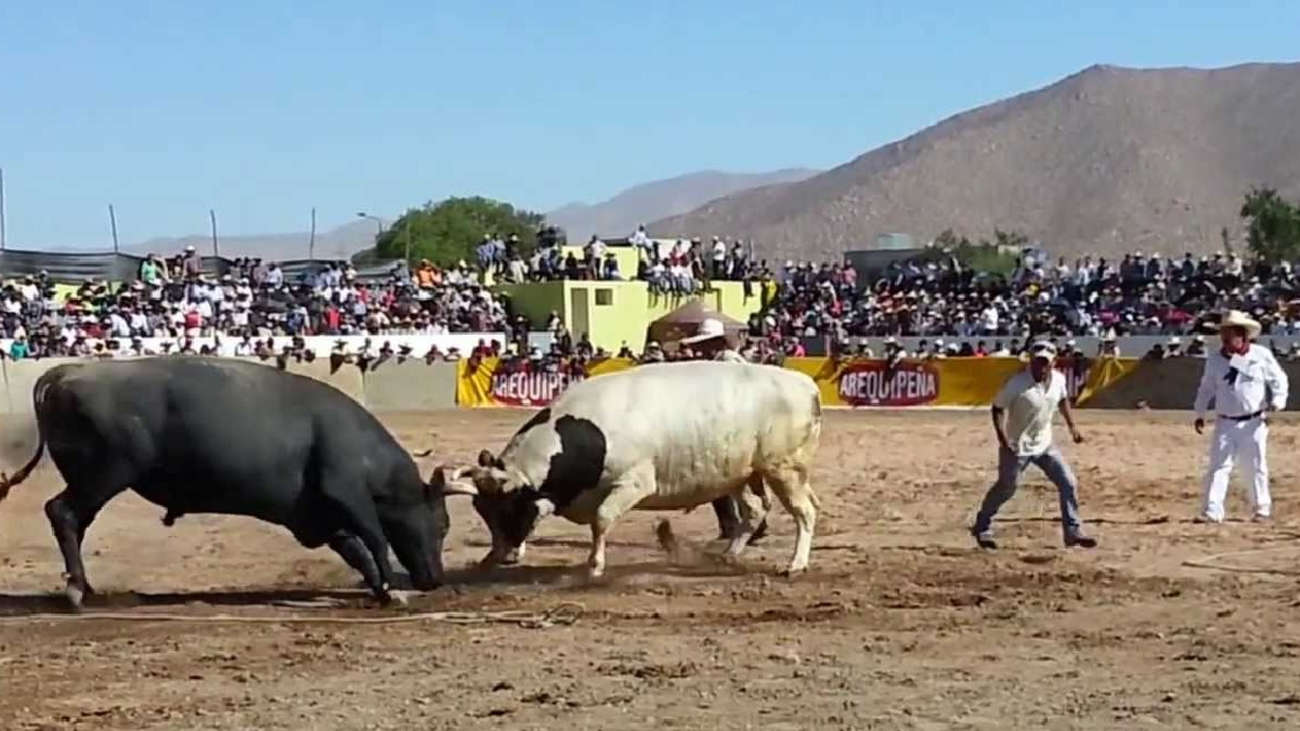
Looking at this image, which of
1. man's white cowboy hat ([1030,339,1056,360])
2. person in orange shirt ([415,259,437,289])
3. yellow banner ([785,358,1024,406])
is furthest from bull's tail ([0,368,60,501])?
person in orange shirt ([415,259,437,289])

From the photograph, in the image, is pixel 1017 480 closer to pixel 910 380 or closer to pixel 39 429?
pixel 39 429

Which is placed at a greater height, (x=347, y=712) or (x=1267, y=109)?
(x=1267, y=109)

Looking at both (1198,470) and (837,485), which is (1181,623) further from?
(1198,470)

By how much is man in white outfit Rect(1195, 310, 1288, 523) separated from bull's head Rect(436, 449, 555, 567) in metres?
6.40

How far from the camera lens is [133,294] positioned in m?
45.6

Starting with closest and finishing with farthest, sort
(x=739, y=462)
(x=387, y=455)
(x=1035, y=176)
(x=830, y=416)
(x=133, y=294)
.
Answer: (x=387, y=455) < (x=739, y=462) < (x=830, y=416) < (x=133, y=294) < (x=1035, y=176)

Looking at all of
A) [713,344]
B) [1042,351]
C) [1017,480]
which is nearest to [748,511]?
[1017,480]

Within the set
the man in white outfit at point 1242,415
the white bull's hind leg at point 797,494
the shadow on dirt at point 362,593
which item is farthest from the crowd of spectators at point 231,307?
the man in white outfit at point 1242,415

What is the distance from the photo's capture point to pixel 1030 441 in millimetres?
16188

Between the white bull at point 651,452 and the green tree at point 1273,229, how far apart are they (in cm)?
7946

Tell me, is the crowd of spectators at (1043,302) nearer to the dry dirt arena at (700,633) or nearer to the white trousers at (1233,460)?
the white trousers at (1233,460)

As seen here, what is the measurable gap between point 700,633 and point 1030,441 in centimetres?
511

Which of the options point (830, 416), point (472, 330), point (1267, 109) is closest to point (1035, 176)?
point (1267, 109)

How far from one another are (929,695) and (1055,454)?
6846 mm
